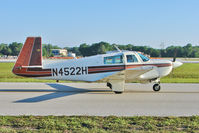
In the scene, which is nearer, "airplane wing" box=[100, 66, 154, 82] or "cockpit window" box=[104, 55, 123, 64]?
"airplane wing" box=[100, 66, 154, 82]

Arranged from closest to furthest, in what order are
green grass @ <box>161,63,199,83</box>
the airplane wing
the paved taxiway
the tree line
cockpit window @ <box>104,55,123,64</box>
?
1. the paved taxiway
2. the airplane wing
3. cockpit window @ <box>104,55,123,64</box>
4. green grass @ <box>161,63,199,83</box>
5. the tree line

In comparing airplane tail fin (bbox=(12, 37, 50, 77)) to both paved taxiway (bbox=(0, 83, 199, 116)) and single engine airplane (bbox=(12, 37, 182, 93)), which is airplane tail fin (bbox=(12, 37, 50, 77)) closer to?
single engine airplane (bbox=(12, 37, 182, 93))

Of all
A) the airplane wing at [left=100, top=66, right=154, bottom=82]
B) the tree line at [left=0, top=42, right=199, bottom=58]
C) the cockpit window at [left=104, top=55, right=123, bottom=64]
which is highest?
the tree line at [left=0, top=42, right=199, bottom=58]

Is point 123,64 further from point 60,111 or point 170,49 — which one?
point 170,49

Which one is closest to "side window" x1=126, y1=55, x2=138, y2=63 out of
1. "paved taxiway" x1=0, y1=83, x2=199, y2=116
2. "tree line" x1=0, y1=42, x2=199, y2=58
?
"paved taxiway" x1=0, y1=83, x2=199, y2=116

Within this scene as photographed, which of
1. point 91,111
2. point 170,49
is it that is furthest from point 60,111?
point 170,49

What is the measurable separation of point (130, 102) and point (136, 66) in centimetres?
263

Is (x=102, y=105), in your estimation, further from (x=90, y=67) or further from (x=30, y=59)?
(x=30, y=59)

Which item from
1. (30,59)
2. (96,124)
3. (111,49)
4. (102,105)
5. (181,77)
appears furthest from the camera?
(111,49)

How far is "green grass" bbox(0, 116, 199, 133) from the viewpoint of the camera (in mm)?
5879

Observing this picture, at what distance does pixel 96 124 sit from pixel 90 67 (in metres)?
5.77

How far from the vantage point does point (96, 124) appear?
628 cm

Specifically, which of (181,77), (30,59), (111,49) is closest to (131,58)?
(30,59)

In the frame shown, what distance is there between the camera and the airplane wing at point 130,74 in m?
11.5
